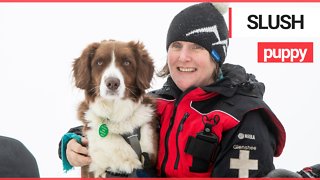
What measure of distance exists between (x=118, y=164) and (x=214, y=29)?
1.34 metres

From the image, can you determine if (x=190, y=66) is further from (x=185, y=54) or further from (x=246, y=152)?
(x=246, y=152)

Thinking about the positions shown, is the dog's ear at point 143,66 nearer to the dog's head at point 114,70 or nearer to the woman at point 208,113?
the dog's head at point 114,70

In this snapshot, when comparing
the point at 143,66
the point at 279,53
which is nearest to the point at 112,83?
the point at 143,66

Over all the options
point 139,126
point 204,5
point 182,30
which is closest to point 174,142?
point 139,126

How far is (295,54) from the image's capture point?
662 cm

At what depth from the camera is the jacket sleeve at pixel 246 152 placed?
136 inches

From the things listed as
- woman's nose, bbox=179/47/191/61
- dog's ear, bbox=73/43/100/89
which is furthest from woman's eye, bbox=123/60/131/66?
woman's nose, bbox=179/47/191/61

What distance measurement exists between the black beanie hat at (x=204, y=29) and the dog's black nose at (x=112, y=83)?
26.1 inches

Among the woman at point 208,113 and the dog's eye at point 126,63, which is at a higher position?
the dog's eye at point 126,63

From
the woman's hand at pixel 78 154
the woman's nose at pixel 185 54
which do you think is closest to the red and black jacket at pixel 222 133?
the woman's nose at pixel 185 54

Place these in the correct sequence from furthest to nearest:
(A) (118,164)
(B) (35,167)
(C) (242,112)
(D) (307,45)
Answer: (D) (307,45), (A) (118,164), (C) (242,112), (B) (35,167)

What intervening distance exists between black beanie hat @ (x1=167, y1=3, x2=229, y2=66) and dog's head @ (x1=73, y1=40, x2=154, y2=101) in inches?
13.5

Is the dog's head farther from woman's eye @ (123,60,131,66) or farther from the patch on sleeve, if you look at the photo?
the patch on sleeve

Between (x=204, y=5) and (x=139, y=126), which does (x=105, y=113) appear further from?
(x=204, y=5)
